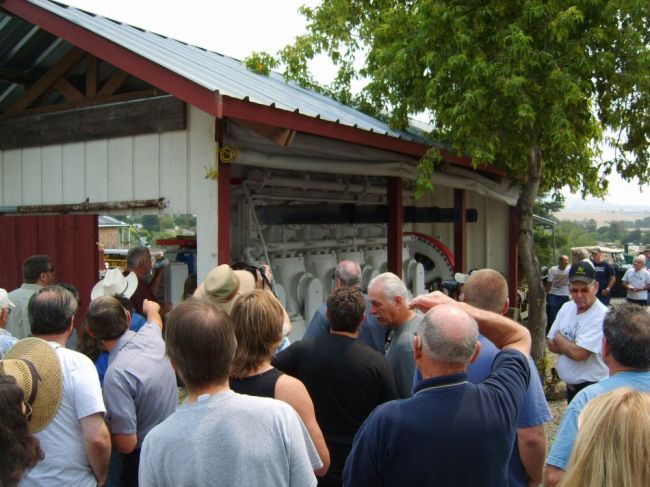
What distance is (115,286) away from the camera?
A: 17.0 ft

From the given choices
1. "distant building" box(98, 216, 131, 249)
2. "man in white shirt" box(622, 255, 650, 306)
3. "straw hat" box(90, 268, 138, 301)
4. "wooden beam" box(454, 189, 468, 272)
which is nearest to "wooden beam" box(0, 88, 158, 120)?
"straw hat" box(90, 268, 138, 301)

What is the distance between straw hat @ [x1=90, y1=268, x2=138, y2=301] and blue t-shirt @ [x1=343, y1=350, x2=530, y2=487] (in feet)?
11.6

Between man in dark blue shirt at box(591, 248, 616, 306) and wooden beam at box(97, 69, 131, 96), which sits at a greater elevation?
wooden beam at box(97, 69, 131, 96)

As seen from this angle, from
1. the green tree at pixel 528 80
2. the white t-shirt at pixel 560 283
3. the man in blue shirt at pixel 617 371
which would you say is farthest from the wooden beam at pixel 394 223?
the man in blue shirt at pixel 617 371

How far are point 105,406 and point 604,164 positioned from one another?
26.9ft

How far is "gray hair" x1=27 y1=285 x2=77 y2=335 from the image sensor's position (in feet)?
10.1

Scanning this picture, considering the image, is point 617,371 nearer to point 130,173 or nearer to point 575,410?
point 575,410

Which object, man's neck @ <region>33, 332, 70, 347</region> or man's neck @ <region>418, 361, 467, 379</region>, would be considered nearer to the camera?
man's neck @ <region>418, 361, 467, 379</region>

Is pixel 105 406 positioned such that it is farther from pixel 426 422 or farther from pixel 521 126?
pixel 521 126

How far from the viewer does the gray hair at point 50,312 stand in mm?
3064

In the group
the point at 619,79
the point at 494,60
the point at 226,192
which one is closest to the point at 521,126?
the point at 494,60

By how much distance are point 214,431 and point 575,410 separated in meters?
1.56

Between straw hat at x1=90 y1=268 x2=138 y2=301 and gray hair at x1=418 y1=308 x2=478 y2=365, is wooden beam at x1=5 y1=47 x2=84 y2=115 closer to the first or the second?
straw hat at x1=90 y1=268 x2=138 y2=301

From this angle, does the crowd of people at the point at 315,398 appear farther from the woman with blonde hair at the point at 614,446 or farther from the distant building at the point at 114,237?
the distant building at the point at 114,237
